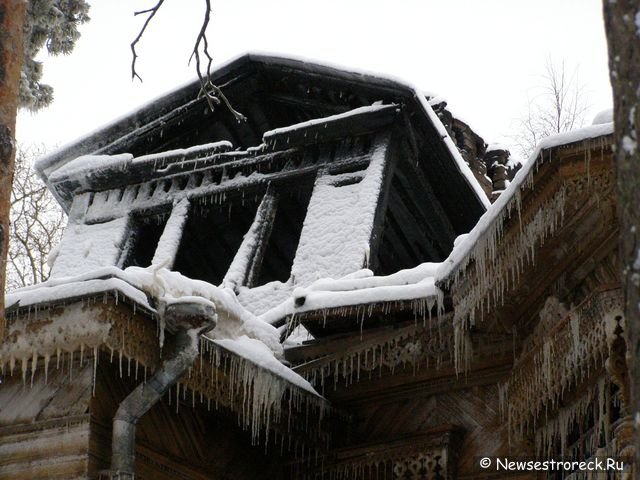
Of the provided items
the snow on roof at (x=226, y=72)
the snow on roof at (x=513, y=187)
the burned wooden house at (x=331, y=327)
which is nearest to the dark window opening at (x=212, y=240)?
the burned wooden house at (x=331, y=327)

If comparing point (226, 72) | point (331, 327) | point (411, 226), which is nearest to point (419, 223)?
point (411, 226)

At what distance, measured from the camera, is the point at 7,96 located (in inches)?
168

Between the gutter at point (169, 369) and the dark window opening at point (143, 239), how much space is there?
4.81 m

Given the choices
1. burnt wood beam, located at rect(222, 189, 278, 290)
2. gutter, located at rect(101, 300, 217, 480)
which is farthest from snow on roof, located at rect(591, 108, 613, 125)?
burnt wood beam, located at rect(222, 189, 278, 290)

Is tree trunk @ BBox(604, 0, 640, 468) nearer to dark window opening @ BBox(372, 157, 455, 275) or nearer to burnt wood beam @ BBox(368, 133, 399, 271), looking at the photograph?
burnt wood beam @ BBox(368, 133, 399, 271)

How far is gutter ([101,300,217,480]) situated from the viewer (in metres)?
7.27

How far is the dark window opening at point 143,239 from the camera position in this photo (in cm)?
1233

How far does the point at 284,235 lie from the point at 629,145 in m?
10.3

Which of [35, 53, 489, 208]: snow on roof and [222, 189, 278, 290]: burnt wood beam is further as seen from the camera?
[35, 53, 489, 208]: snow on roof

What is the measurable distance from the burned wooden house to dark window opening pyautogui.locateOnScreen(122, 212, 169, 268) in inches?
1.6

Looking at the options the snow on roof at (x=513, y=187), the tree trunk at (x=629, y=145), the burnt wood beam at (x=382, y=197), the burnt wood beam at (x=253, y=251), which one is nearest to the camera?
the tree trunk at (x=629, y=145)

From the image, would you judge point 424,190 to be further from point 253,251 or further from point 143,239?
point 143,239

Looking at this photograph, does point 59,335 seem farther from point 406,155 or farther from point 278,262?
point 278,262

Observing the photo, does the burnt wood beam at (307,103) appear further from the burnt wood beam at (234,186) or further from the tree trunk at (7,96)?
the tree trunk at (7,96)
